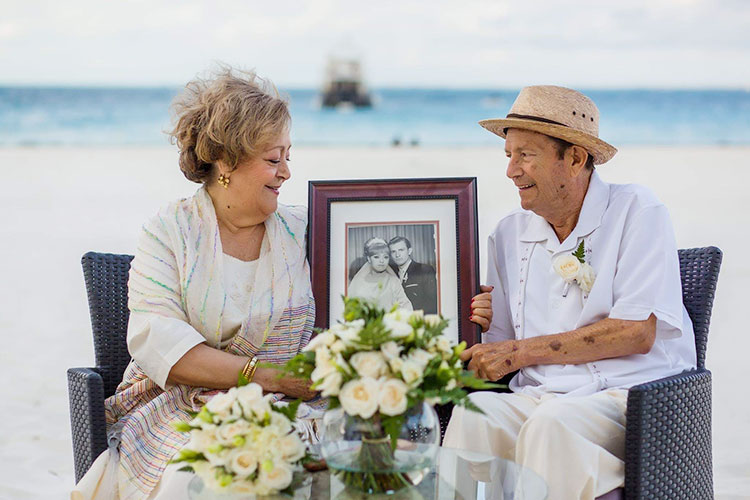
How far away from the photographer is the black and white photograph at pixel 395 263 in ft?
11.6

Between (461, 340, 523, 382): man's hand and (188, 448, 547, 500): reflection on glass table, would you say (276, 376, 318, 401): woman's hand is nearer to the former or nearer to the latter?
(461, 340, 523, 382): man's hand

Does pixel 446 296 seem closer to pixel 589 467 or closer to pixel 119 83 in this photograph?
pixel 589 467

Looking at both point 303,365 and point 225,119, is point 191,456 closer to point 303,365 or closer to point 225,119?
point 303,365

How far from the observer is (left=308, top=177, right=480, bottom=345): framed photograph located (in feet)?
11.6

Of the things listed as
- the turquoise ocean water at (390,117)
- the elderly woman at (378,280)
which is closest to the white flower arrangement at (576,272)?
the elderly woman at (378,280)

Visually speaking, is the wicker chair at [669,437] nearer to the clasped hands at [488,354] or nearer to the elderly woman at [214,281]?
the clasped hands at [488,354]

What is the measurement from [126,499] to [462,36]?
2941cm

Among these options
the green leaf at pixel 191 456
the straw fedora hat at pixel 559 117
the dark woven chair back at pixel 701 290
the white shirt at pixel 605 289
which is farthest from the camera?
the dark woven chair back at pixel 701 290

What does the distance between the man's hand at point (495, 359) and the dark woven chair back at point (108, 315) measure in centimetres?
131

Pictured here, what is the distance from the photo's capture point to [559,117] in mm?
3463

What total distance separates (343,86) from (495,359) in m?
27.7

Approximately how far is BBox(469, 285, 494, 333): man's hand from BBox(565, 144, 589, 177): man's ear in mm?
551

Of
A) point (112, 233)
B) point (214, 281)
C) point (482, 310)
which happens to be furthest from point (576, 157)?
point (112, 233)

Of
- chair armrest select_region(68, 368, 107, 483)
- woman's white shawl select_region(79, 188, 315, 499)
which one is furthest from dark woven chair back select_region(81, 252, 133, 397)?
chair armrest select_region(68, 368, 107, 483)
